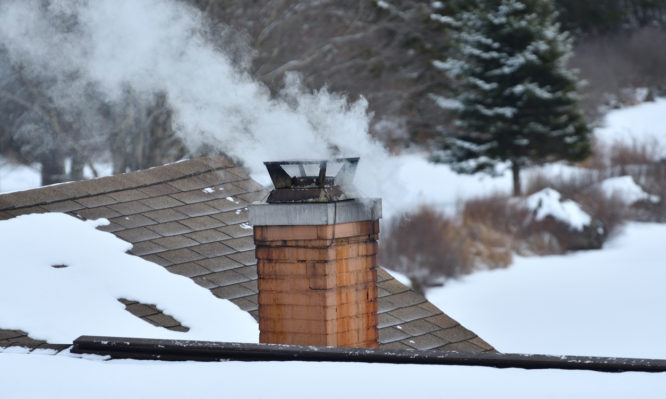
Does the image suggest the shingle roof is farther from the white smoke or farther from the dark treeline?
the dark treeline

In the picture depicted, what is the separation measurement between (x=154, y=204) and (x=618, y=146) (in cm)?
2151

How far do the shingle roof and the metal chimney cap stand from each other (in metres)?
1.01

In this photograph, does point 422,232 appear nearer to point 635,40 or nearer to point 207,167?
point 207,167

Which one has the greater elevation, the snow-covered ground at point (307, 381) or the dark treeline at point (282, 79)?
the dark treeline at point (282, 79)

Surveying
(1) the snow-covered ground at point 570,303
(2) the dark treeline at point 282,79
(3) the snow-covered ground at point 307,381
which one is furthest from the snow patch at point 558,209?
A: (3) the snow-covered ground at point 307,381

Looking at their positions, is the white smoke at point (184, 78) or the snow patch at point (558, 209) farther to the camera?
the snow patch at point (558, 209)

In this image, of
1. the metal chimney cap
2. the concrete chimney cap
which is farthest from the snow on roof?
the metal chimney cap

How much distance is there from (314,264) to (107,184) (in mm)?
Answer: 2873

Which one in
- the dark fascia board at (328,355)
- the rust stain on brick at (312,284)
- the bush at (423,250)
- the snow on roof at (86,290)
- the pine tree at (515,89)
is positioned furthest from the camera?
the pine tree at (515,89)

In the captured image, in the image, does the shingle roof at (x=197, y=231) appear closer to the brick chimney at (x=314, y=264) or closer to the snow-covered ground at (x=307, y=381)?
the brick chimney at (x=314, y=264)

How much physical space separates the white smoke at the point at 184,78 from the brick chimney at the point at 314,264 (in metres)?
0.77

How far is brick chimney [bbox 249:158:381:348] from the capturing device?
16.4 feet

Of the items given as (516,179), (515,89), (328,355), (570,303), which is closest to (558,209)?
(570,303)

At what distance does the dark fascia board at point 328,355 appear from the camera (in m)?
3.62
